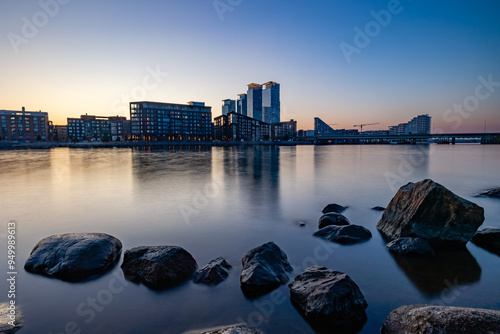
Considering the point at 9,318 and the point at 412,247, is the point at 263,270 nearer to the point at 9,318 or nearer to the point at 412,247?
the point at 412,247

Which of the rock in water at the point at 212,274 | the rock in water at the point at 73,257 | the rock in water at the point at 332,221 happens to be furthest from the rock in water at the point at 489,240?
the rock in water at the point at 73,257

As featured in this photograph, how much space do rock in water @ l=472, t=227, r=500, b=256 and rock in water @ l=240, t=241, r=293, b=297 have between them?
729cm

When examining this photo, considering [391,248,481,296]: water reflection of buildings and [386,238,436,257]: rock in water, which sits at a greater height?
[386,238,436,257]: rock in water

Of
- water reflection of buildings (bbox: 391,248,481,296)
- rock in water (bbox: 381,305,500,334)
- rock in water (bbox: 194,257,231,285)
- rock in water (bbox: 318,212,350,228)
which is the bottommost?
water reflection of buildings (bbox: 391,248,481,296)

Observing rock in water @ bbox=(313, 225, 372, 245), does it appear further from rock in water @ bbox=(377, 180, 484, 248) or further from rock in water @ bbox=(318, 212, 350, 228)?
rock in water @ bbox=(377, 180, 484, 248)

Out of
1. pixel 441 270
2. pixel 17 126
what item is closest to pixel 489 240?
pixel 441 270

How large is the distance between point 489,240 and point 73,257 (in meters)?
13.8

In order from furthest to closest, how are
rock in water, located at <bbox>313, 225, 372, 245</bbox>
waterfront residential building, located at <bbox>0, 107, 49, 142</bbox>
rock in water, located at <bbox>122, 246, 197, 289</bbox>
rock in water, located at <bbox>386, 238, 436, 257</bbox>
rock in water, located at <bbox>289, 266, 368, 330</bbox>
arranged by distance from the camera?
waterfront residential building, located at <bbox>0, 107, 49, 142</bbox>
rock in water, located at <bbox>313, 225, 372, 245</bbox>
rock in water, located at <bbox>386, 238, 436, 257</bbox>
rock in water, located at <bbox>122, 246, 197, 289</bbox>
rock in water, located at <bbox>289, 266, 368, 330</bbox>

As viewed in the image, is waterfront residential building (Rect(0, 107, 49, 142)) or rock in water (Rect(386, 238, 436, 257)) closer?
rock in water (Rect(386, 238, 436, 257))

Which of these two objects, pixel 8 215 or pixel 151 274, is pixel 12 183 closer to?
pixel 8 215

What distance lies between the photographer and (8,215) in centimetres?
1402

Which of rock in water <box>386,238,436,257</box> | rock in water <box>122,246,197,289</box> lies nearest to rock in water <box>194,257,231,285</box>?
rock in water <box>122,246,197,289</box>

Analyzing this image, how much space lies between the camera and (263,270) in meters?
7.10

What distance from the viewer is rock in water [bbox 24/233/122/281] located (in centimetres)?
741
